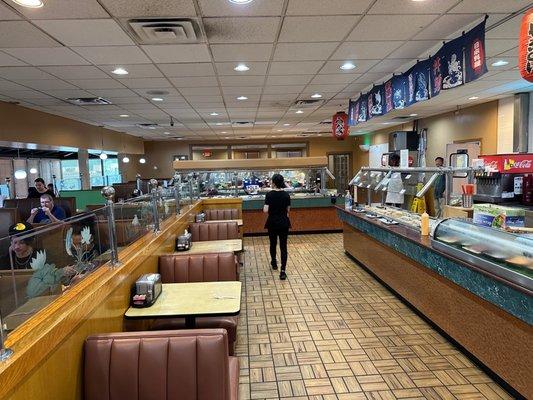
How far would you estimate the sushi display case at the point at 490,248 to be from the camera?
2.38 metres

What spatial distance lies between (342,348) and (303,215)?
5.48 meters

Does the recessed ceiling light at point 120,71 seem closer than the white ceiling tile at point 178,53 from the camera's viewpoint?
No

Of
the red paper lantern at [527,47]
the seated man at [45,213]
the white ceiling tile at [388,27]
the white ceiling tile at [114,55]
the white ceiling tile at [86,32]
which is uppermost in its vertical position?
the white ceiling tile at [114,55]

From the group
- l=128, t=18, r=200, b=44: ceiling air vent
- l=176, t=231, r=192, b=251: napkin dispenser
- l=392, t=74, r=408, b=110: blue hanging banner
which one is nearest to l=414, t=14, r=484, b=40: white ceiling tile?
l=392, t=74, r=408, b=110: blue hanging banner

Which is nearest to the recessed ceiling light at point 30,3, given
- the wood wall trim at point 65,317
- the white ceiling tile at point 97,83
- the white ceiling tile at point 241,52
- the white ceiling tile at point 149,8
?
the white ceiling tile at point 149,8

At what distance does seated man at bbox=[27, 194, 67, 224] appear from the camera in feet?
17.5

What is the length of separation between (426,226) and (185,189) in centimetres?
406

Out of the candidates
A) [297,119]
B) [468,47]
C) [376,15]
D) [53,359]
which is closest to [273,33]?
[376,15]

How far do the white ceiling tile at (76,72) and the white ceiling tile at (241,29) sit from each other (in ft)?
6.19

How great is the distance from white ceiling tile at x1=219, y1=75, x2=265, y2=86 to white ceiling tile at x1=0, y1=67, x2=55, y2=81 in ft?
7.64

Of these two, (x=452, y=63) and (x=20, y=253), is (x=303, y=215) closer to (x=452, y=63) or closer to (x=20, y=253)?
(x=452, y=63)

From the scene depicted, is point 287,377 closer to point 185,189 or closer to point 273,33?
point 273,33

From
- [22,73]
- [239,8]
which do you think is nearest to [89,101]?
[22,73]

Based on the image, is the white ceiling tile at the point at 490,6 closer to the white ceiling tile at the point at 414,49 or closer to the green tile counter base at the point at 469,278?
the white ceiling tile at the point at 414,49
